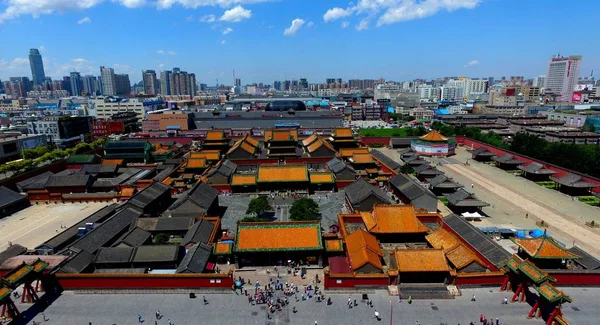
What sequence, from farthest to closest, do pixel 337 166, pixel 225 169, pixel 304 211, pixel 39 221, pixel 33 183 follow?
pixel 337 166, pixel 225 169, pixel 33 183, pixel 39 221, pixel 304 211

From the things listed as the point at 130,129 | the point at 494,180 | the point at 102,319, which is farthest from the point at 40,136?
the point at 494,180

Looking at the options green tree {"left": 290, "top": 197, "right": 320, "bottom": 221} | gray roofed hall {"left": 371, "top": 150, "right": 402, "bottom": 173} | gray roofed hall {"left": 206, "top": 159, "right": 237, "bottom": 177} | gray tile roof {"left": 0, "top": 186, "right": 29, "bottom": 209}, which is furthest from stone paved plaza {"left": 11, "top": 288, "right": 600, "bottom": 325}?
gray roofed hall {"left": 371, "top": 150, "right": 402, "bottom": 173}

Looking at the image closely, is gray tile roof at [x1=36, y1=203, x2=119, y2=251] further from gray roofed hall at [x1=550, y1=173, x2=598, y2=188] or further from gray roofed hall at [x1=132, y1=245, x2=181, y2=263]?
gray roofed hall at [x1=550, y1=173, x2=598, y2=188]

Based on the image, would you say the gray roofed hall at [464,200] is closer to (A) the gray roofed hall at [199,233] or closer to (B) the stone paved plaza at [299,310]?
(B) the stone paved plaza at [299,310]

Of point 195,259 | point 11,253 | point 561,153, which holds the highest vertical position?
point 561,153

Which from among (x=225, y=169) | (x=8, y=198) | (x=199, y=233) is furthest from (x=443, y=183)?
(x=8, y=198)

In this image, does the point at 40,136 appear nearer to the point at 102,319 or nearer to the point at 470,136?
the point at 102,319

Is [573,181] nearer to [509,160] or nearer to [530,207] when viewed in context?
[530,207]
